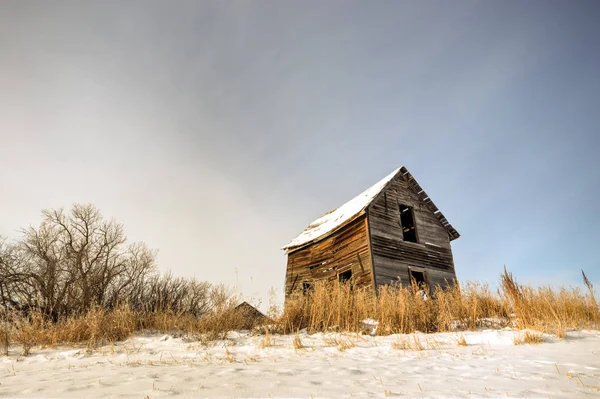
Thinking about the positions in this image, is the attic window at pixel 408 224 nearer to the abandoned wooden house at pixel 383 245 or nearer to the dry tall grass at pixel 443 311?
the abandoned wooden house at pixel 383 245

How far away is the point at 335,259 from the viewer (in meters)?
14.1

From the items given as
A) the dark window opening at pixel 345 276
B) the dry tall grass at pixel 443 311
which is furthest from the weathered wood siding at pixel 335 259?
the dry tall grass at pixel 443 311

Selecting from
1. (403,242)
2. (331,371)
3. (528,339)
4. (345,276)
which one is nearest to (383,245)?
(403,242)

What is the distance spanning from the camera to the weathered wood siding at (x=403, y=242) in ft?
41.0

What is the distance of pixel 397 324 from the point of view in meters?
6.36

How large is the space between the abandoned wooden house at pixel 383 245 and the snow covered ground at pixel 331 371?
22.3ft

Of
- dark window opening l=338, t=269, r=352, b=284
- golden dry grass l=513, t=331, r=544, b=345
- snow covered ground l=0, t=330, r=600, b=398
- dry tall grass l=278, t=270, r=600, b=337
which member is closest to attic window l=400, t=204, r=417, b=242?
dark window opening l=338, t=269, r=352, b=284

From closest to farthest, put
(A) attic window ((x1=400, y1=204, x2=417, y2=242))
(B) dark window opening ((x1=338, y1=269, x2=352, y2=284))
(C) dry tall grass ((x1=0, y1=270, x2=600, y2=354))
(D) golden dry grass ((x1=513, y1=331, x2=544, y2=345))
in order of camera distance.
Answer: (D) golden dry grass ((x1=513, y1=331, x2=544, y2=345)) < (C) dry tall grass ((x1=0, y1=270, x2=600, y2=354)) < (B) dark window opening ((x1=338, y1=269, x2=352, y2=284)) < (A) attic window ((x1=400, y1=204, x2=417, y2=242))

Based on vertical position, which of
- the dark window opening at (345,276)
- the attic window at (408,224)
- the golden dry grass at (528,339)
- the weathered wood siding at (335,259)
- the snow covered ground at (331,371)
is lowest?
the snow covered ground at (331,371)

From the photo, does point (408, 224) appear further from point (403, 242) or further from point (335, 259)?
point (335, 259)

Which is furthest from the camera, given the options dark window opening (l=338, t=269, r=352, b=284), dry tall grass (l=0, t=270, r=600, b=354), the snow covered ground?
dark window opening (l=338, t=269, r=352, b=284)

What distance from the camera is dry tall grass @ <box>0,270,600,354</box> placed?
5707mm

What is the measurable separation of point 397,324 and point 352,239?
23.5ft

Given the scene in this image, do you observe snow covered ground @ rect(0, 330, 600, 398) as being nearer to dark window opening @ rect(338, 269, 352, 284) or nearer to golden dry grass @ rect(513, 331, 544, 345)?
golden dry grass @ rect(513, 331, 544, 345)
